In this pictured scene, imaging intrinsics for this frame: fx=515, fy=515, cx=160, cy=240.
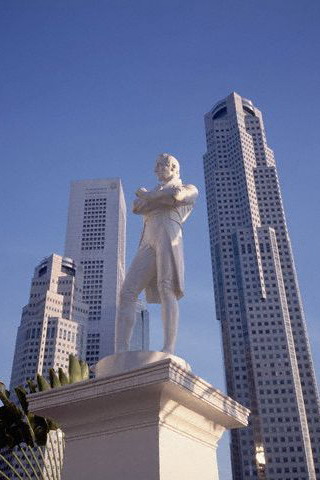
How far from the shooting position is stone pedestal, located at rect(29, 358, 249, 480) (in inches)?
226

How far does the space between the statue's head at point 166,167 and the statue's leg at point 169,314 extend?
6.13ft

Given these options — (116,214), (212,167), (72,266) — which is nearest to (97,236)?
(116,214)

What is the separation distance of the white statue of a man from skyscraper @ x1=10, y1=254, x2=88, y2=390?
105 metres

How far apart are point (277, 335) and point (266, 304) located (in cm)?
785

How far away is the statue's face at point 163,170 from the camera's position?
8305 millimetres

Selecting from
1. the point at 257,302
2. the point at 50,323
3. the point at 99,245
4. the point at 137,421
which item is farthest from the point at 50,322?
the point at 137,421

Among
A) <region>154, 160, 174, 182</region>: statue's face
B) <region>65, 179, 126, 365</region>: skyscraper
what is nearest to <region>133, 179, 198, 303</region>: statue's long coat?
<region>154, 160, 174, 182</region>: statue's face

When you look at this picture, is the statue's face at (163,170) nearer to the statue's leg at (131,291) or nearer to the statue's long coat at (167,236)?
the statue's long coat at (167,236)

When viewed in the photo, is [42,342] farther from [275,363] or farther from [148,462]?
[148,462]

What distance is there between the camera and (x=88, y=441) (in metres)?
6.29

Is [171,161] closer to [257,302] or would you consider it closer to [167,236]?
[167,236]

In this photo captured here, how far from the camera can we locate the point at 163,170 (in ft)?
27.3

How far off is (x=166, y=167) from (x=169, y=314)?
2463mm

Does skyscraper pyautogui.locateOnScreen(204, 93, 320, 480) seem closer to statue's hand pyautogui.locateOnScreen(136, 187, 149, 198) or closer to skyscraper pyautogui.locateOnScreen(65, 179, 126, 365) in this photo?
skyscraper pyautogui.locateOnScreen(65, 179, 126, 365)
